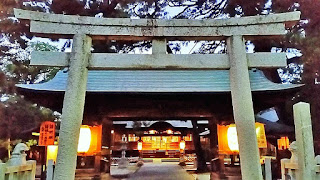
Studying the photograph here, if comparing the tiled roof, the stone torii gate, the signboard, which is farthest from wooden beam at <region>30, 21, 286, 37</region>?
the signboard

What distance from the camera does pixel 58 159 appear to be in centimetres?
374

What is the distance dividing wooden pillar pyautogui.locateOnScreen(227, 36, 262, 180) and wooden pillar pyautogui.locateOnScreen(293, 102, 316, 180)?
522 mm

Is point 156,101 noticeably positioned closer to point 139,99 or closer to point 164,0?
point 139,99

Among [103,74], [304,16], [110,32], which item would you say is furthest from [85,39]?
[304,16]

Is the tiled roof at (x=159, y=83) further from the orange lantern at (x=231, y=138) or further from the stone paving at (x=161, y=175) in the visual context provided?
the stone paving at (x=161, y=175)

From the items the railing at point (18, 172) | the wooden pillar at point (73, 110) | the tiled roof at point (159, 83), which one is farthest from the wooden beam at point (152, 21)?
the tiled roof at point (159, 83)

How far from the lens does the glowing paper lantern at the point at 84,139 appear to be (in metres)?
7.05

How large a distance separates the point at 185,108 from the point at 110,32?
438 cm

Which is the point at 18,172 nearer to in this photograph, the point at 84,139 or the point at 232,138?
the point at 84,139

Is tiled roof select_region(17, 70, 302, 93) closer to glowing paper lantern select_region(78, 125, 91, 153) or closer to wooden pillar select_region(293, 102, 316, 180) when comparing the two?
glowing paper lantern select_region(78, 125, 91, 153)

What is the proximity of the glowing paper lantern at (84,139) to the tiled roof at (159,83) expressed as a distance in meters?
1.09

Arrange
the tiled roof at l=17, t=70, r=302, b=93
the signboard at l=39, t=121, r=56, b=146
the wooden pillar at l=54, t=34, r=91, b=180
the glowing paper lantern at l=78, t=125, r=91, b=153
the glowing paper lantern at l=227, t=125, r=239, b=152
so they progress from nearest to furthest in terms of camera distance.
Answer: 1. the wooden pillar at l=54, t=34, r=91, b=180
2. the tiled roof at l=17, t=70, r=302, b=93
3. the glowing paper lantern at l=78, t=125, r=91, b=153
4. the glowing paper lantern at l=227, t=125, r=239, b=152
5. the signboard at l=39, t=121, r=56, b=146

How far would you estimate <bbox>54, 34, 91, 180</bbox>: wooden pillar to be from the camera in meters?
3.73

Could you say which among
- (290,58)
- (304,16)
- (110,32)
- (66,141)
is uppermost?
(304,16)
